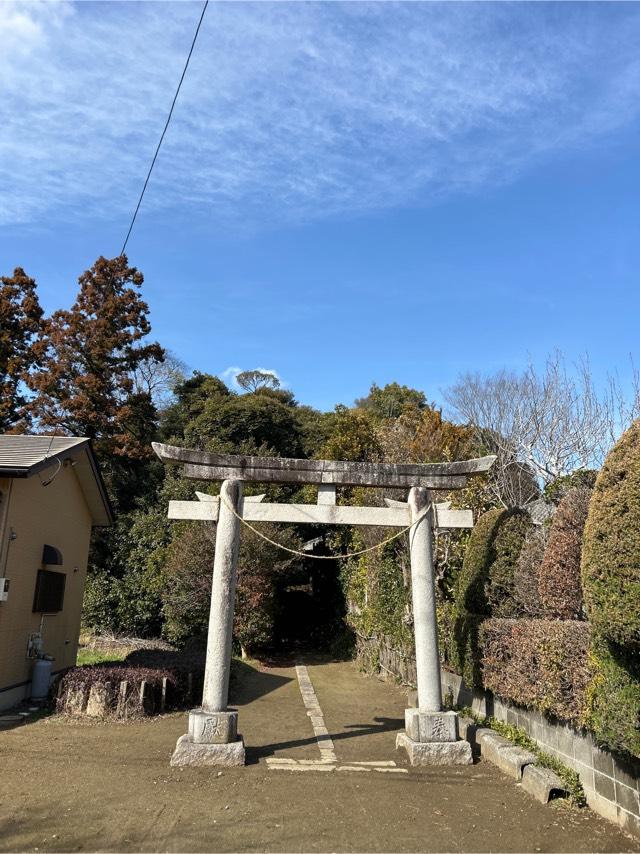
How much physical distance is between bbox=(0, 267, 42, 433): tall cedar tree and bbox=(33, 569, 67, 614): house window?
1139 cm

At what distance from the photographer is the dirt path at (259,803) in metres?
4.70

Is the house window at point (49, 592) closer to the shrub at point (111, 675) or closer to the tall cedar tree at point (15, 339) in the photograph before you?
the shrub at point (111, 675)

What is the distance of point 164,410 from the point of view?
29.5m

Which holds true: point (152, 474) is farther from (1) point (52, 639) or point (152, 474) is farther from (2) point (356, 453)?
(1) point (52, 639)

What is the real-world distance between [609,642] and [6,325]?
24.3 m

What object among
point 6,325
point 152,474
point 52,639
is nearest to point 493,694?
point 52,639

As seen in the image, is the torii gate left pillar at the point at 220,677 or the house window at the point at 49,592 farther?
the house window at the point at 49,592

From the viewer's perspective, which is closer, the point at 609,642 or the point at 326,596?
the point at 609,642

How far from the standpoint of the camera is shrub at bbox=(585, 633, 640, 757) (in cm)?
455

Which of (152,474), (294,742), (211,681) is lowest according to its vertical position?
(294,742)

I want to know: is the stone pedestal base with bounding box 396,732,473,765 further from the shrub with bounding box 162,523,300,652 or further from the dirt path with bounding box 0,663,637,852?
the shrub with bounding box 162,523,300,652

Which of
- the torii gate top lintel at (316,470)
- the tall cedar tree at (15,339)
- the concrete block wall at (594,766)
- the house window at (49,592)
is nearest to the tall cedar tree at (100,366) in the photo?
the tall cedar tree at (15,339)

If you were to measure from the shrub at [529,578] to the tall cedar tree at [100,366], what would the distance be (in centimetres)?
1668

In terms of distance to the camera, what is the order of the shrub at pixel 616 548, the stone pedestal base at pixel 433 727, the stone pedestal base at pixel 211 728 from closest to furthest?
the shrub at pixel 616 548 → the stone pedestal base at pixel 211 728 → the stone pedestal base at pixel 433 727
